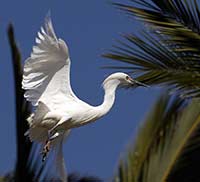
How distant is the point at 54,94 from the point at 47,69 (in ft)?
0.73

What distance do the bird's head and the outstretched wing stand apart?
50 centimetres

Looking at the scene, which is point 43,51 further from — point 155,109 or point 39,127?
point 155,109

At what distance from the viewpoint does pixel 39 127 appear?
7684 millimetres

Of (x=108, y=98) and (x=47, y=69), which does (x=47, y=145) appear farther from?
(x=47, y=69)

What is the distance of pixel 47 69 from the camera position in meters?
7.63

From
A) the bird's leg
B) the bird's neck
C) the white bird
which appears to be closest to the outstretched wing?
the white bird

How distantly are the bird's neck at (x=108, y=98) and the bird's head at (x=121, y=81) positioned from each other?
11mm

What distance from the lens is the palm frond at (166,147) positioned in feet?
32.5

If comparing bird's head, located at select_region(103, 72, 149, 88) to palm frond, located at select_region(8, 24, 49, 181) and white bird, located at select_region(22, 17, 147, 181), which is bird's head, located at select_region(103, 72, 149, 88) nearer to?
white bird, located at select_region(22, 17, 147, 181)

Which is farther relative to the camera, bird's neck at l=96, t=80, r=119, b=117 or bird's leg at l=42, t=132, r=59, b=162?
bird's neck at l=96, t=80, r=119, b=117

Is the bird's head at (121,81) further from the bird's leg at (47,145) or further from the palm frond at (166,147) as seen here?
the palm frond at (166,147)

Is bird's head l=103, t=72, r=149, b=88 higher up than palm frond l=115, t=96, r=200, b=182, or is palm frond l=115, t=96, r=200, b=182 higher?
bird's head l=103, t=72, r=149, b=88

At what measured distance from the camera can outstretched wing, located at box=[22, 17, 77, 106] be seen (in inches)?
288

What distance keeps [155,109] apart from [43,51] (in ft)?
11.5
